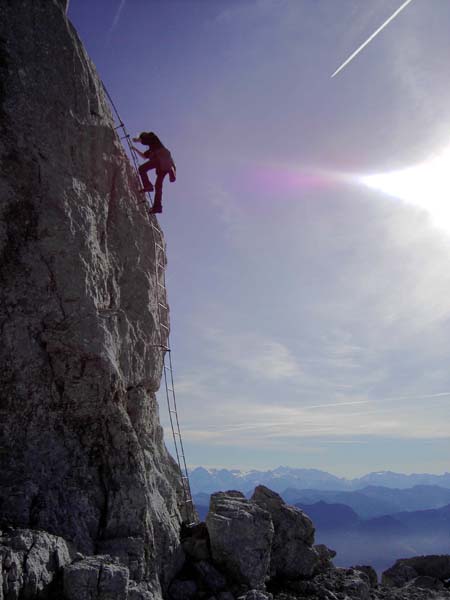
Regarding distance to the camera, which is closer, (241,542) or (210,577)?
(210,577)

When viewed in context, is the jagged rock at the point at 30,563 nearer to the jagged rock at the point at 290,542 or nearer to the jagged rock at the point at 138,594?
the jagged rock at the point at 138,594

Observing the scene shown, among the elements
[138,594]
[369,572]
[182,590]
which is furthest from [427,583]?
[138,594]

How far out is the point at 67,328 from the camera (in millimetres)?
12680

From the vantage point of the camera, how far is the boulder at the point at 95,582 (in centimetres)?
843

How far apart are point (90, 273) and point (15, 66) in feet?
23.7

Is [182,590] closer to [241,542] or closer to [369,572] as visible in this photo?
[241,542]

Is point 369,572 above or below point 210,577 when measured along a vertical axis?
below

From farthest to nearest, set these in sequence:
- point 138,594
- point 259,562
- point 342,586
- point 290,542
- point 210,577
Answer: point 290,542 → point 342,586 → point 259,562 → point 210,577 → point 138,594

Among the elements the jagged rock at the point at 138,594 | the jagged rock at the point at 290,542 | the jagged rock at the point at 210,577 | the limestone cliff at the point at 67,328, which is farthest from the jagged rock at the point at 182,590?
the jagged rock at the point at 290,542

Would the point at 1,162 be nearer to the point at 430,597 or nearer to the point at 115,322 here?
the point at 115,322

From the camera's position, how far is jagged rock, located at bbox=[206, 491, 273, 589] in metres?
13.8

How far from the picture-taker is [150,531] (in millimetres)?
12430

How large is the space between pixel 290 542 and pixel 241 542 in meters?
4.18

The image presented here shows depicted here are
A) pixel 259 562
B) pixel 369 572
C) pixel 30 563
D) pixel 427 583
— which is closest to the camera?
pixel 30 563
